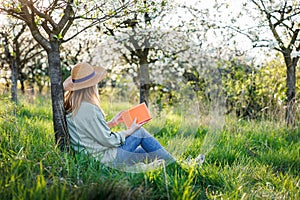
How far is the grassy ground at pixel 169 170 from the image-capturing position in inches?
107

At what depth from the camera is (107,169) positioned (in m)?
3.35

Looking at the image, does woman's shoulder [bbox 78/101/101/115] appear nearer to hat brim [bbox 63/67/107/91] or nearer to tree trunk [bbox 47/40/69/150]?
hat brim [bbox 63/67/107/91]

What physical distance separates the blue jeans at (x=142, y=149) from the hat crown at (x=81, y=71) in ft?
2.22

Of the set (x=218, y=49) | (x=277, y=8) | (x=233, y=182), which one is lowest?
(x=233, y=182)

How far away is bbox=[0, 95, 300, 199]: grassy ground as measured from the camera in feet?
8.92

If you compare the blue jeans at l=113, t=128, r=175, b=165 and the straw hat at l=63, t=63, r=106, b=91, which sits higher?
the straw hat at l=63, t=63, r=106, b=91

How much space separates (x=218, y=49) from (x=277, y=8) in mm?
973

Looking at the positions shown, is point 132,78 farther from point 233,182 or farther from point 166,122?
point 233,182

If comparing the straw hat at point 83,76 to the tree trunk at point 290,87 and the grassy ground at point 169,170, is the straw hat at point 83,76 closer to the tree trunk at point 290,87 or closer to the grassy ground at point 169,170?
the grassy ground at point 169,170

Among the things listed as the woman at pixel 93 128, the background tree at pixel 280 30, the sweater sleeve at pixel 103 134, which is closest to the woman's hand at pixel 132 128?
the woman at pixel 93 128

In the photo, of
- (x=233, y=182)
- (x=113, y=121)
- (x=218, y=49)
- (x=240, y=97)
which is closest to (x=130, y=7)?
(x=113, y=121)

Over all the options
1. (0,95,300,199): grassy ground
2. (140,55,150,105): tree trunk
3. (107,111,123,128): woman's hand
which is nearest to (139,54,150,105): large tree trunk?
(140,55,150,105): tree trunk

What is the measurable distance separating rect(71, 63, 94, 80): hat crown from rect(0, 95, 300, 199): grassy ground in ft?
2.03

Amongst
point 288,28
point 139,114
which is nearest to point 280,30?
point 288,28
